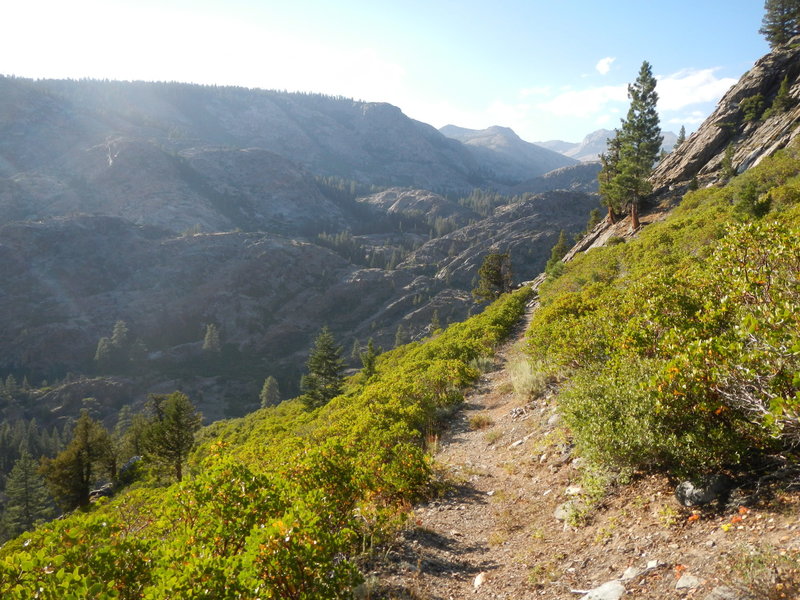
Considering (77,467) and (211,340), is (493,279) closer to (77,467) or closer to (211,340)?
(77,467)

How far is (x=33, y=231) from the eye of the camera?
167250 millimetres

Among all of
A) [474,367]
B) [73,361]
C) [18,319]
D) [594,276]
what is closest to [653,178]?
[594,276]

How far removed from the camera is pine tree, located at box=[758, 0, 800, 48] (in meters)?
54.6

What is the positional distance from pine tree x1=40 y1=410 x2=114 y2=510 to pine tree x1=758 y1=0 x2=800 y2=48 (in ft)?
308

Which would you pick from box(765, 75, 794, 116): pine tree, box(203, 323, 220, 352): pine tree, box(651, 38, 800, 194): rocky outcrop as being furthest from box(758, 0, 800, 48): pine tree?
box(203, 323, 220, 352): pine tree

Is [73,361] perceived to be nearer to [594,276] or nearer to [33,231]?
[33,231]

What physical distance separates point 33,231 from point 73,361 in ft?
214

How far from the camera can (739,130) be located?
45344 mm

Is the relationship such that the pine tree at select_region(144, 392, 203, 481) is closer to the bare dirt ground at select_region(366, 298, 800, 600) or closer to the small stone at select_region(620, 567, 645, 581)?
the bare dirt ground at select_region(366, 298, 800, 600)

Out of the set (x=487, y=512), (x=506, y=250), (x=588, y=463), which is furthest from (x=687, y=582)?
(x=506, y=250)

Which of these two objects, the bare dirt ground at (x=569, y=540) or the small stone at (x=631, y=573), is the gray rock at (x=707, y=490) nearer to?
the bare dirt ground at (x=569, y=540)

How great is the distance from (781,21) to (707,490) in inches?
3120

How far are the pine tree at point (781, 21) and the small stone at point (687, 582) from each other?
3091 inches

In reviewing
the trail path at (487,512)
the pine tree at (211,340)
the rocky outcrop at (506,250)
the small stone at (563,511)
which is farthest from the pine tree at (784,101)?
the pine tree at (211,340)
